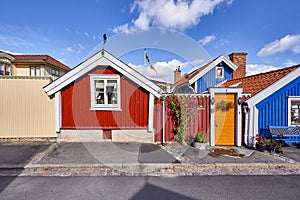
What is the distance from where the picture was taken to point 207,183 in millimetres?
4125

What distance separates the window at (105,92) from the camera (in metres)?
7.65

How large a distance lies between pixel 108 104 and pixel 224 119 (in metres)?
5.45

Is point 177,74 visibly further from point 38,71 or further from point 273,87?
point 38,71

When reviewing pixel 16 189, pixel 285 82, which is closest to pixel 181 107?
pixel 285 82

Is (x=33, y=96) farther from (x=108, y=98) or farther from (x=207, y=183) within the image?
(x=207, y=183)

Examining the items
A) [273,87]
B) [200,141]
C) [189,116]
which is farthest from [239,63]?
[200,141]

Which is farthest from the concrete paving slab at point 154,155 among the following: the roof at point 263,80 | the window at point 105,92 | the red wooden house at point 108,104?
the roof at point 263,80

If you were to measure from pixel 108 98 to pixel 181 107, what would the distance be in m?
3.51

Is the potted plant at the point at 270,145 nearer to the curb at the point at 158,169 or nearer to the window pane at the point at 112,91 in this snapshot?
the curb at the point at 158,169

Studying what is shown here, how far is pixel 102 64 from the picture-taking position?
24.8 ft

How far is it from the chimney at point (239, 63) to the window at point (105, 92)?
38.3 feet

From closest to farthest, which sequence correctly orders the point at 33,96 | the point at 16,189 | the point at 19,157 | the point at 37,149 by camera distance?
the point at 16,189 → the point at 19,157 → the point at 37,149 → the point at 33,96

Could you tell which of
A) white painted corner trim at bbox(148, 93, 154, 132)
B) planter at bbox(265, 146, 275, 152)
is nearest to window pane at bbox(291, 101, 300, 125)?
planter at bbox(265, 146, 275, 152)

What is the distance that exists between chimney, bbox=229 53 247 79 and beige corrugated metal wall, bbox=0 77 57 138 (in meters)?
14.6
